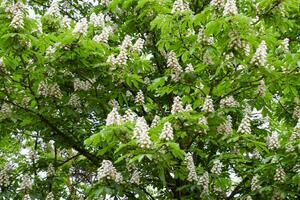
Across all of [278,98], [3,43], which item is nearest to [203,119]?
[3,43]

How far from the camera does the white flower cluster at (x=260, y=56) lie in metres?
5.76

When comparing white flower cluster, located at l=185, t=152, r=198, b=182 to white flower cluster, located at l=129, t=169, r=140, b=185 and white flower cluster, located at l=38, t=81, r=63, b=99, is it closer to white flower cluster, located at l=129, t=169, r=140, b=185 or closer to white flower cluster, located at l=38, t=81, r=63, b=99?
white flower cluster, located at l=129, t=169, r=140, b=185

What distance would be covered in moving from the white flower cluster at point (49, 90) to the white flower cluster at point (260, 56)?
2.90 meters

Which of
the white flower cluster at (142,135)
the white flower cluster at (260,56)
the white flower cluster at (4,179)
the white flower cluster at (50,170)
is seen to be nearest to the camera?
the white flower cluster at (142,135)

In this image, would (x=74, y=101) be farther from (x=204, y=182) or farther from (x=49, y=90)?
(x=204, y=182)

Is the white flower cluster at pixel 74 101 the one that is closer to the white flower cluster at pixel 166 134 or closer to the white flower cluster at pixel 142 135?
the white flower cluster at pixel 142 135

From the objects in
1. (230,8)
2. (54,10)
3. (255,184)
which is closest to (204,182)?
(255,184)

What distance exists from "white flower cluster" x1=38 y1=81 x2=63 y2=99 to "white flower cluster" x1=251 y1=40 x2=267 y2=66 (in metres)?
2.90

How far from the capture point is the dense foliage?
5.78 m

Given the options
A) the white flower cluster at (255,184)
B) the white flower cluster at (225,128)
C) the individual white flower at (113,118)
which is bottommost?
the white flower cluster at (255,184)

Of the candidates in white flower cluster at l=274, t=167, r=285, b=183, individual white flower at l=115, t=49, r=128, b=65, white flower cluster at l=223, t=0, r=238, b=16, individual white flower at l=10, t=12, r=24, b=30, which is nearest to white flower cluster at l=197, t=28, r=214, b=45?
white flower cluster at l=223, t=0, r=238, b=16

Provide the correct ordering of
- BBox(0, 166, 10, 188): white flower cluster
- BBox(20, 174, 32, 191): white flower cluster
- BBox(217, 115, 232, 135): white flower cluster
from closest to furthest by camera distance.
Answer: BBox(217, 115, 232, 135): white flower cluster → BBox(20, 174, 32, 191): white flower cluster → BBox(0, 166, 10, 188): white flower cluster

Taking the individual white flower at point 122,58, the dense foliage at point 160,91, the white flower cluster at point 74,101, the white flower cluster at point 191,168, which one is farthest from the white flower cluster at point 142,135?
the white flower cluster at point 74,101

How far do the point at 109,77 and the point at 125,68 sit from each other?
31 centimetres
